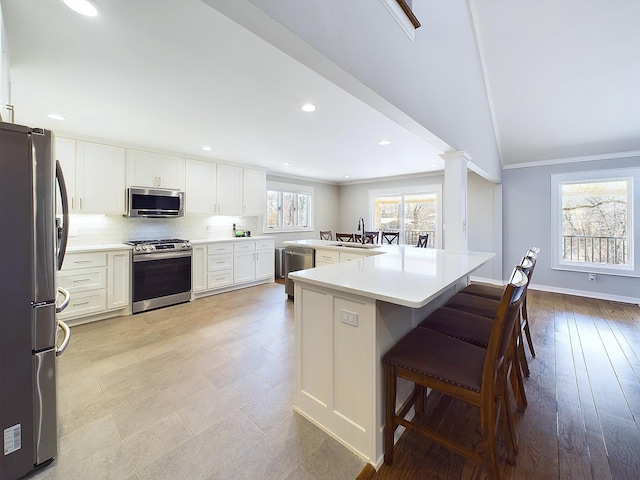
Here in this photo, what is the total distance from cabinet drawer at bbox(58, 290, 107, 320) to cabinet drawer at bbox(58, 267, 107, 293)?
7 cm

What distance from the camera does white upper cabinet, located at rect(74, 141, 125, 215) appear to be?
11.1 ft

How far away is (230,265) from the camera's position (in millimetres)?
4793

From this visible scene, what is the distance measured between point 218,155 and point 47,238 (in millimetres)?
3438

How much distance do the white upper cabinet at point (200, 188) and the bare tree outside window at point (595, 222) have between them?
6120mm

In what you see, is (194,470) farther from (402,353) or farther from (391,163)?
(391,163)

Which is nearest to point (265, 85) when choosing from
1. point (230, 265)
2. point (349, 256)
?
point (349, 256)

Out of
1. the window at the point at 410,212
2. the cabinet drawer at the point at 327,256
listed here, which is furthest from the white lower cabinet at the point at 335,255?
the window at the point at 410,212

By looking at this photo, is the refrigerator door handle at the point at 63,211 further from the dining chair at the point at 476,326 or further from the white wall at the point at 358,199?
the white wall at the point at 358,199

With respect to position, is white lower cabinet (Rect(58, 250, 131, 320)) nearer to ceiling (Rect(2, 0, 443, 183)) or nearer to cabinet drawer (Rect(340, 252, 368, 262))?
ceiling (Rect(2, 0, 443, 183))

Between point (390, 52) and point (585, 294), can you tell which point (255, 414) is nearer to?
point (390, 52)

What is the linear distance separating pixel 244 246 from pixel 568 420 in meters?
4.56

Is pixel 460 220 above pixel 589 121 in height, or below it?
below

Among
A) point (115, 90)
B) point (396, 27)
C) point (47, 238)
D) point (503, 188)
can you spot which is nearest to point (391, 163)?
point (503, 188)

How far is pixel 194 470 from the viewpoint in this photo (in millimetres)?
1400
